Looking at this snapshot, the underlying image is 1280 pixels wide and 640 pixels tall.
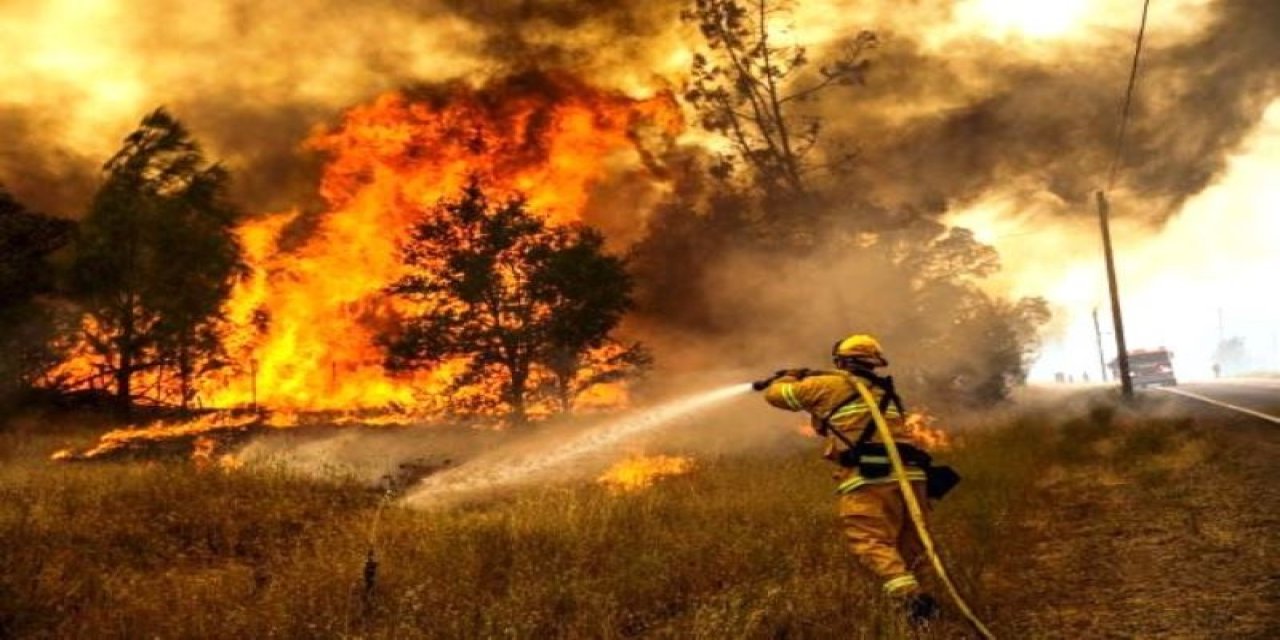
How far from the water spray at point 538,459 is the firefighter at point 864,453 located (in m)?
4.79

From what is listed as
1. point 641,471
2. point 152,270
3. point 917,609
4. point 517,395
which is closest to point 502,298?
point 517,395

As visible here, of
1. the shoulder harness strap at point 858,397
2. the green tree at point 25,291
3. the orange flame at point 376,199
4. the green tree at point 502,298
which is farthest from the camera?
the orange flame at point 376,199

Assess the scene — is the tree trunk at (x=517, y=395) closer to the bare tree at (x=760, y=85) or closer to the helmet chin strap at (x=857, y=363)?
the bare tree at (x=760, y=85)

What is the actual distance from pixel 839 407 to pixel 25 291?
2495 centimetres

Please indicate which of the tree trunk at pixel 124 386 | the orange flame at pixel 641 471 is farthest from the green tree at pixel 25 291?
the orange flame at pixel 641 471

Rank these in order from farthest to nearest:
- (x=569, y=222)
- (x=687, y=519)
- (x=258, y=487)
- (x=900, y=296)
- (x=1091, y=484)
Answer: (x=569, y=222), (x=900, y=296), (x=258, y=487), (x=1091, y=484), (x=687, y=519)

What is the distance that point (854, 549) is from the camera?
18.1 feet

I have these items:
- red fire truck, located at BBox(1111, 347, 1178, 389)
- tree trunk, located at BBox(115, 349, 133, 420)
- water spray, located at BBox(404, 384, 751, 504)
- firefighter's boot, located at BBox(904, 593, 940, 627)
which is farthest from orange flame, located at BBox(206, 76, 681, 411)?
red fire truck, located at BBox(1111, 347, 1178, 389)

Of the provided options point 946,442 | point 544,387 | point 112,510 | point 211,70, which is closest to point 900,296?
point 946,442

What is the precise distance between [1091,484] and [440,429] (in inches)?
559

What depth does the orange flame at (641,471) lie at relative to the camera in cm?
1273

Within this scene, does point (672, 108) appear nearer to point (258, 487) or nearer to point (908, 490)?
point (258, 487)

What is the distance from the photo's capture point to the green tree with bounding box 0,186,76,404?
22.4 meters

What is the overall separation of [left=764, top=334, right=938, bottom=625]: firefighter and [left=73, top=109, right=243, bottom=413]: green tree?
2276 centimetres
